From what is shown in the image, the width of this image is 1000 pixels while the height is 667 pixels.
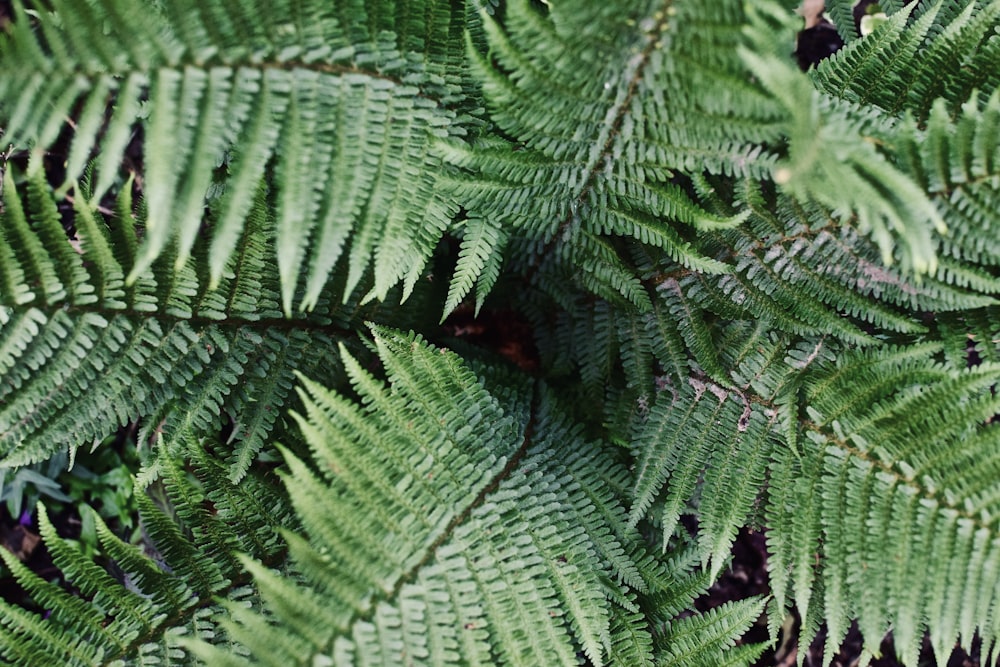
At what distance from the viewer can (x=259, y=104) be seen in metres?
1.36

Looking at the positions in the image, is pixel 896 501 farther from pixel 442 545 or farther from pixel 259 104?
A: pixel 259 104

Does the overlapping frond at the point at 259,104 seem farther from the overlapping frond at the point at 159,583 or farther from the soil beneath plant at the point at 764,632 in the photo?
the soil beneath plant at the point at 764,632

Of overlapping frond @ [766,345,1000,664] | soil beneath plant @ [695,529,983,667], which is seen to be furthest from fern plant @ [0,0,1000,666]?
soil beneath plant @ [695,529,983,667]

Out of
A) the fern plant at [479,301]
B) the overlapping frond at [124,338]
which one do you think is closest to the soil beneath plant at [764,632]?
the fern plant at [479,301]

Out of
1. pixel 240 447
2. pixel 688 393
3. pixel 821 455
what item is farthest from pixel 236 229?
pixel 821 455

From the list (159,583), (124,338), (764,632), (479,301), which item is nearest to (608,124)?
(479,301)

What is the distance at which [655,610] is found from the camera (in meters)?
1.90

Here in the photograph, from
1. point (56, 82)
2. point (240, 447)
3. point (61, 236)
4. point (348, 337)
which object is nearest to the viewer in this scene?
point (56, 82)

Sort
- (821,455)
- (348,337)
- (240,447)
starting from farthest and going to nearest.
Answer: (348,337) → (240,447) → (821,455)

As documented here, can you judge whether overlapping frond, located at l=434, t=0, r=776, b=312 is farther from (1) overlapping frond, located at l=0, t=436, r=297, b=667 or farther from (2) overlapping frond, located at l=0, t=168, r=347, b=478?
(1) overlapping frond, located at l=0, t=436, r=297, b=667

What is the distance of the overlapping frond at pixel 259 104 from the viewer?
1.25 meters

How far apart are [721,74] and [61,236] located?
130 centimetres

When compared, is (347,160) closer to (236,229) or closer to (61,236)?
(236,229)

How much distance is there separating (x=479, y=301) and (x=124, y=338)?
77 centimetres
